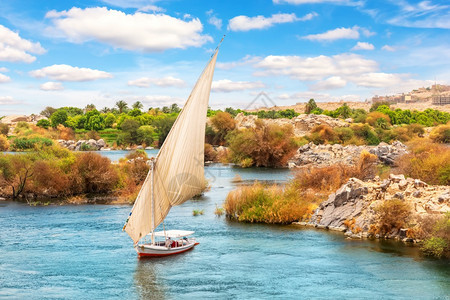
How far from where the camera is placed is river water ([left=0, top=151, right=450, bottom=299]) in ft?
58.4

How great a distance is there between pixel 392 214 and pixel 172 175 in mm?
11014

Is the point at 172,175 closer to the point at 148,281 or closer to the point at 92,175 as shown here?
the point at 148,281

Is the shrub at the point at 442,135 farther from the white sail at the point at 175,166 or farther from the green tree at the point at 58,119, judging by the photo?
the green tree at the point at 58,119

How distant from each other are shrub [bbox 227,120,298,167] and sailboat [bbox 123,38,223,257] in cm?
4304

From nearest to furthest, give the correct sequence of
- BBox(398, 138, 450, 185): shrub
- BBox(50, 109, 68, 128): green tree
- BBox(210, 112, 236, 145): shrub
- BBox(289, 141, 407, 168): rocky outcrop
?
BBox(398, 138, 450, 185): shrub → BBox(289, 141, 407, 168): rocky outcrop → BBox(210, 112, 236, 145): shrub → BBox(50, 109, 68, 128): green tree

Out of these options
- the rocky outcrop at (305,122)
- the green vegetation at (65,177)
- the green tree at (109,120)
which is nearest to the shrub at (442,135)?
the rocky outcrop at (305,122)

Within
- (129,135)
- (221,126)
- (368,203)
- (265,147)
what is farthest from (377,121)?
(368,203)

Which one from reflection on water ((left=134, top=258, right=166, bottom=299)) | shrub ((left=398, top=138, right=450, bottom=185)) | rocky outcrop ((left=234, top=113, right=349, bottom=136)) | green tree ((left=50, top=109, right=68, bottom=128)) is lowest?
reflection on water ((left=134, top=258, right=166, bottom=299))

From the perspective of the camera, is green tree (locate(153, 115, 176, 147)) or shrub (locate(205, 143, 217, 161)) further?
green tree (locate(153, 115, 176, 147))

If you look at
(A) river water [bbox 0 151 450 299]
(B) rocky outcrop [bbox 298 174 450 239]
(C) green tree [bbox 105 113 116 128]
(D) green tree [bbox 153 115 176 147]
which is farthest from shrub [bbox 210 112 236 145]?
(B) rocky outcrop [bbox 298 174 450 239]

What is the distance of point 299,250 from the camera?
22.9 meters

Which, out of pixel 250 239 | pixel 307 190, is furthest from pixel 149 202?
pixel 307 190

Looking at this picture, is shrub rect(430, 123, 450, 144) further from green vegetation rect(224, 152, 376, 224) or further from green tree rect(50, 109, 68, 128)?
green tree rect(50, 109, 68, 128)

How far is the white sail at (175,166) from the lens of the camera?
71.4 ft
